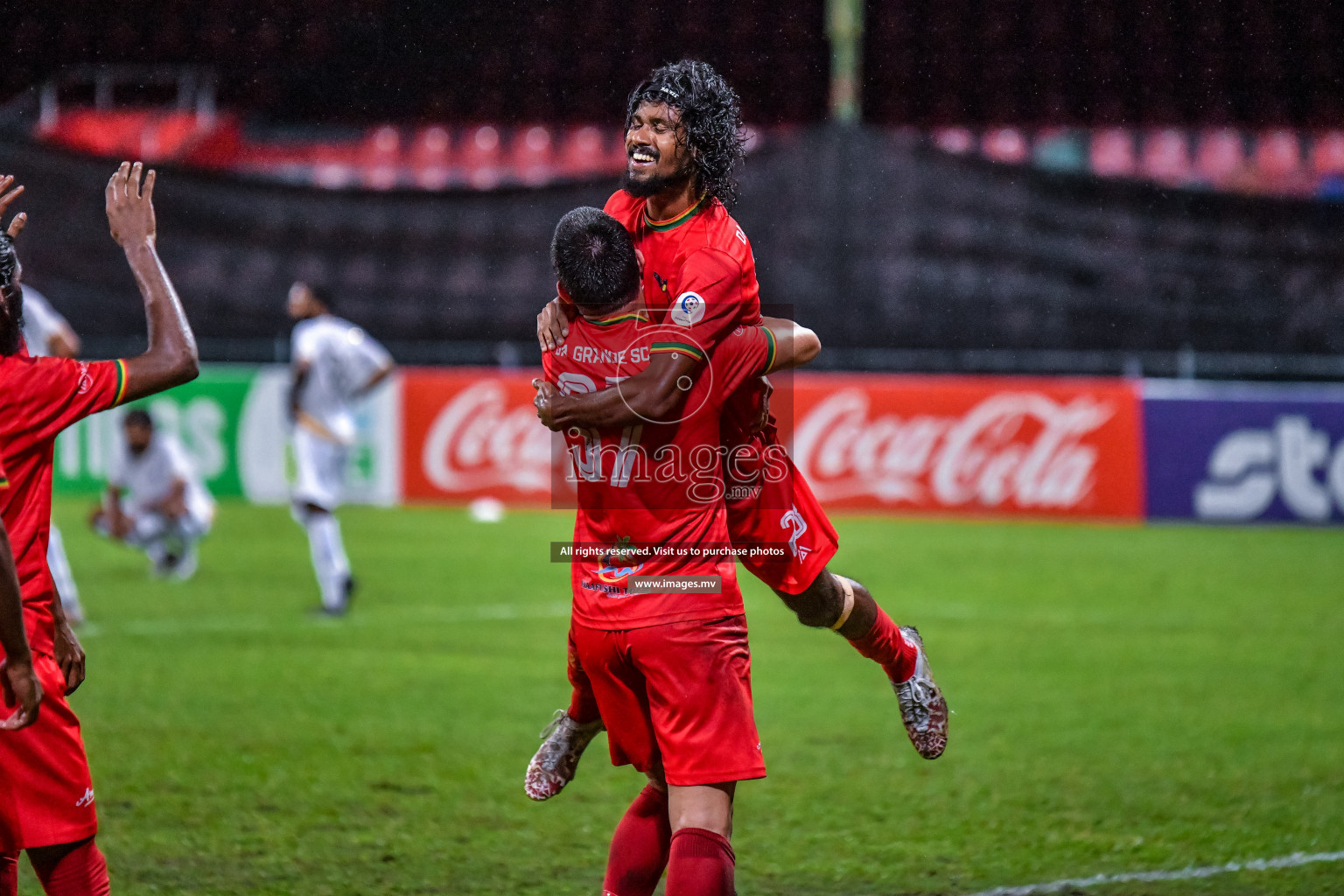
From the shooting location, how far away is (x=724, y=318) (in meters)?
3.58

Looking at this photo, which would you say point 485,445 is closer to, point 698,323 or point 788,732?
point 788,732

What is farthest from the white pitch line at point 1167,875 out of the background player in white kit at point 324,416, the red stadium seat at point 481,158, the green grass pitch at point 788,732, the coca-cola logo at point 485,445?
the red stadium seat at point 481,158

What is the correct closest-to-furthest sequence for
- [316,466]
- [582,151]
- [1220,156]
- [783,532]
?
[783,532] → [316,466] → [1220,156] → [582,151]

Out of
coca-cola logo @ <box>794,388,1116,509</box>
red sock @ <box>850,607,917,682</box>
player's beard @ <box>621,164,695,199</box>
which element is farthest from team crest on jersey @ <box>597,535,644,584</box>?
coca-cola logo @ <box>794,388,1116,509</box>

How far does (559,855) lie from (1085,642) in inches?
205

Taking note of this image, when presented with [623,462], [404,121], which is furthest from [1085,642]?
[404,121]

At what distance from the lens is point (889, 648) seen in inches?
186

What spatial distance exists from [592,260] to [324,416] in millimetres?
7523

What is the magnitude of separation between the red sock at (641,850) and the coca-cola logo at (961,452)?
11.4 m

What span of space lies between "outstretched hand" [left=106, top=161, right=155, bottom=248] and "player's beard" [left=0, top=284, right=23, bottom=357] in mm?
289

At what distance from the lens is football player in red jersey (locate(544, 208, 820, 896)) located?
3613 mm

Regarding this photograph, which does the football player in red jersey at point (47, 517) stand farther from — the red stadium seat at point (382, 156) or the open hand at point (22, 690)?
the red stadium seat at point (382, 156)

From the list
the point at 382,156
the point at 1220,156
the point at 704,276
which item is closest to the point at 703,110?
the point at 704,276

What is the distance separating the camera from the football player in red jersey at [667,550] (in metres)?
3.61
